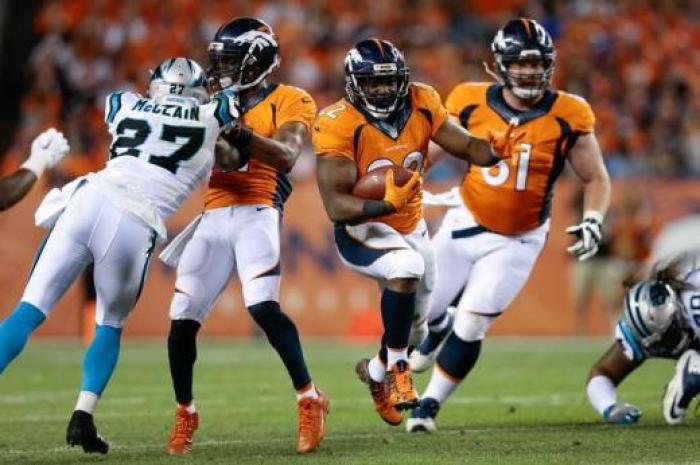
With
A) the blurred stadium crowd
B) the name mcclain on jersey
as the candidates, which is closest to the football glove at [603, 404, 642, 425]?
the name mcclain on jersey

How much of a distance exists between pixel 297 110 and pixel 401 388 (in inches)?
51.8

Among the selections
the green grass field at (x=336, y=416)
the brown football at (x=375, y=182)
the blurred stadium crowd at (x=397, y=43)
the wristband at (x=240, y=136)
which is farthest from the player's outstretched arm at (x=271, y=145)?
the blurred stadium crowd at (x=397, y=43)

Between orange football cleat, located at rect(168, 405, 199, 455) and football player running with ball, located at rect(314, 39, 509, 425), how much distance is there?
0.88m

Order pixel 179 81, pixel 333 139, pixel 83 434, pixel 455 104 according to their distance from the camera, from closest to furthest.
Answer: pixel 83 434 < pixel 179 81 < pixel 333 139 < pixel 455 104

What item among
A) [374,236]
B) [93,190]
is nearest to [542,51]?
[374,236]

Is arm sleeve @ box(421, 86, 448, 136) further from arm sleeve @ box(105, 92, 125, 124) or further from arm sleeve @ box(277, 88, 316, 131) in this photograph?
arm sleeve @ box(105, 92, 125, 124)

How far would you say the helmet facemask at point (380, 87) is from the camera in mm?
6523

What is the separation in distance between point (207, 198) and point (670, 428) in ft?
8.01

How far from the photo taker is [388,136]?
21.9 feet

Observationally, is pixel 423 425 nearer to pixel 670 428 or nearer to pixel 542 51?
pixel 670 428

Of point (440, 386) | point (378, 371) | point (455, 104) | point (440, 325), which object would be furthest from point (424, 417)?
point (455, 104)

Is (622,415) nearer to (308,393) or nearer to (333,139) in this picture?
(308,393)

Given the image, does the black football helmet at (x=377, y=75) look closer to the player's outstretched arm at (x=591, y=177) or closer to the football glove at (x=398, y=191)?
the football glove at (x=398, y=191)

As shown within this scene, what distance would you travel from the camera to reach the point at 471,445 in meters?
6.34
